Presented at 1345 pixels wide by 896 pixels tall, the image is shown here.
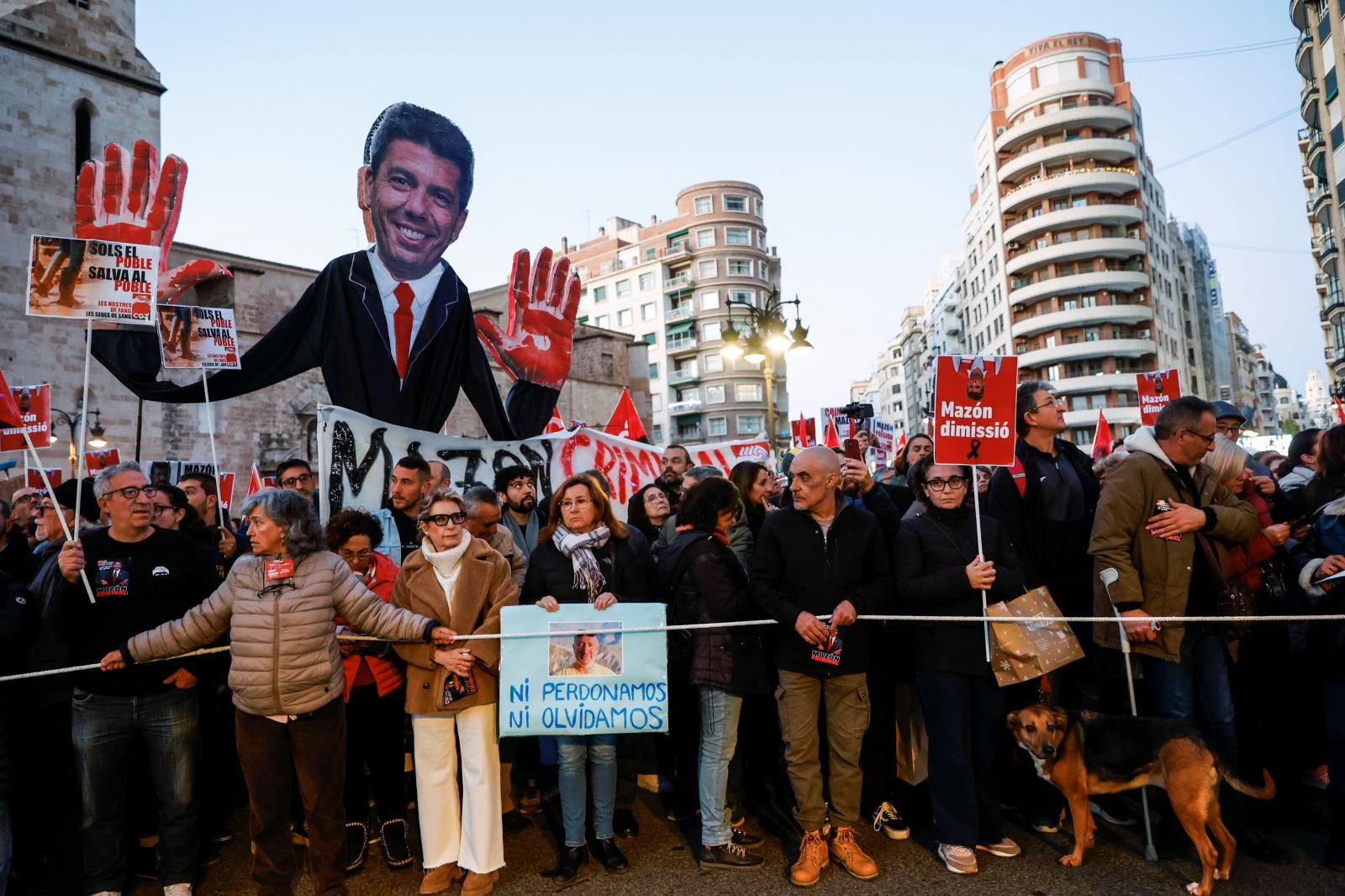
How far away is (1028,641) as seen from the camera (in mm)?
4441

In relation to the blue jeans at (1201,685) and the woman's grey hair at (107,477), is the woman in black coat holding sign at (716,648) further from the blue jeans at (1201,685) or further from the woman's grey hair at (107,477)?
the woman's grey hair at (107,477)

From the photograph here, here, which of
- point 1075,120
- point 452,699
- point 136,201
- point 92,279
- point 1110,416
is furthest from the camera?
point 1075,120

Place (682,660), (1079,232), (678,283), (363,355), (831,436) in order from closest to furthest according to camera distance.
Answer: (682,660)
(363,355)
(831,436)
(1079,232)
(678,283)

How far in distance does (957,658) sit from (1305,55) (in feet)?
161

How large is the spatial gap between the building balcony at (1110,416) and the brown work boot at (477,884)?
202ft

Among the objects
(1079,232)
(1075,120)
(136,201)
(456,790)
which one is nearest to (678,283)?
(1079,232)

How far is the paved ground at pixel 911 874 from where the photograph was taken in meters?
4.04

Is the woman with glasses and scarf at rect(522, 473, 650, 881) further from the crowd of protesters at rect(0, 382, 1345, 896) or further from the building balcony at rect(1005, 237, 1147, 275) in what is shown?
the building balcony at rect(1005, 237, 1147, 275)

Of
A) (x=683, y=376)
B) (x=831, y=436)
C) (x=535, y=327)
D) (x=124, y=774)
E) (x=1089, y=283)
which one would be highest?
(x=1089, y=283)

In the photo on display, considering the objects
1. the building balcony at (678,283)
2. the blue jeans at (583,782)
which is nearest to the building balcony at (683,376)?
the building balcony at (678,283)

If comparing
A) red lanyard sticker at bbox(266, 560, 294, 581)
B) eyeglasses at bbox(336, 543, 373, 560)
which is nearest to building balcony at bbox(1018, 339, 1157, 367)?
eyeglasses at bbox(336, 543, 373, 560)

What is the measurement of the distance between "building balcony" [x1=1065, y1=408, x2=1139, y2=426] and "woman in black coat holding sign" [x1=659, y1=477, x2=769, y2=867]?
60.7 metres

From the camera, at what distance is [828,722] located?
453 cm

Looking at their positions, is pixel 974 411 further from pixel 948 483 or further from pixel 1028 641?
pixel 1028 641
